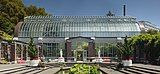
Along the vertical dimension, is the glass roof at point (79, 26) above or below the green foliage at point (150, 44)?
above

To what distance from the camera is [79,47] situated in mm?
55562

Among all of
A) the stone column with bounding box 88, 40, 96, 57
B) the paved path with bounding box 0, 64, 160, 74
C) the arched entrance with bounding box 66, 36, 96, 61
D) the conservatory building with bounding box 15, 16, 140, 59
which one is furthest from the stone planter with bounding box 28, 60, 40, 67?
the stone column with bounding box 88, 40, 96, 57

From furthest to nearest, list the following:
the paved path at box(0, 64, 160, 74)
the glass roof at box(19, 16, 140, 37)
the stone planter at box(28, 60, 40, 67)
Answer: the glass roof at box(19, 16, 140, 37)
the stone planter at box(28, 60, 40, 67)
the paved path at box(0, 64, 160, 74)

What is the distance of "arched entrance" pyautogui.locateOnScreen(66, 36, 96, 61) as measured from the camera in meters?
55.4

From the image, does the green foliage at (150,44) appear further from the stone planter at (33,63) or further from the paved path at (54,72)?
the stone planter at (33,63)

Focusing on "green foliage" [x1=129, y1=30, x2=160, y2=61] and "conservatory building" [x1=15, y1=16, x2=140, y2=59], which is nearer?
"green foliage" [x1=129, y1=30, x2=160, y2=61]

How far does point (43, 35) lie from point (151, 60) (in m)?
23.5

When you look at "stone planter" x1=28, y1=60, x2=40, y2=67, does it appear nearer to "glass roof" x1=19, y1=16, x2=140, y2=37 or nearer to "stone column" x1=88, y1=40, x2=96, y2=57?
"stone column" x1=88, y1=40, x2=96, y2=57

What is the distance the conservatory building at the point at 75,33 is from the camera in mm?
55750

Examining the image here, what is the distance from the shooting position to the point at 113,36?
57812 millimetres

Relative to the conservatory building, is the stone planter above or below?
below

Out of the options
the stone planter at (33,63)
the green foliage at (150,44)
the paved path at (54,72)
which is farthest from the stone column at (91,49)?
the paved path at (54,72)

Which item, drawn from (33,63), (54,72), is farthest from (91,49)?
(54,72)

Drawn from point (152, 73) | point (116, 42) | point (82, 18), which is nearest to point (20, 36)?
point (82, 18)
